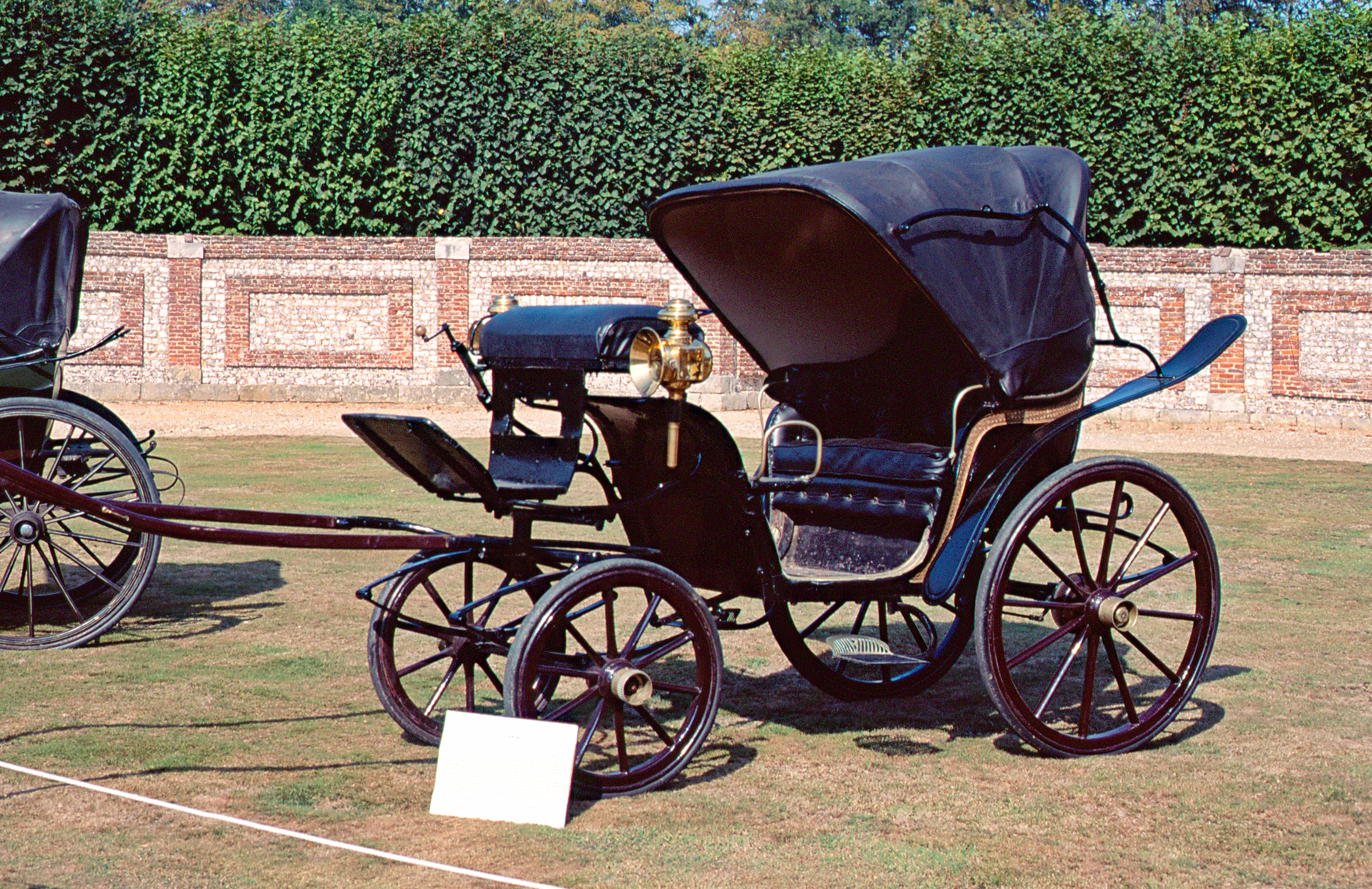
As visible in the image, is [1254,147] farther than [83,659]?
Yes

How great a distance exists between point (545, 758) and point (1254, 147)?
20.4 meters

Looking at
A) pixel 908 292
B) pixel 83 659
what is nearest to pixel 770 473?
pixel 908 292

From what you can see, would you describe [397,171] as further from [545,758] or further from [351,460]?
[545,758]

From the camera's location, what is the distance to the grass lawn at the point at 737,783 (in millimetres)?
4102

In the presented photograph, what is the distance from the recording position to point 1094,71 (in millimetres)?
22812

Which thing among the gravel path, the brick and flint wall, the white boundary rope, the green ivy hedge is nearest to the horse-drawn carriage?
the white boundary rope

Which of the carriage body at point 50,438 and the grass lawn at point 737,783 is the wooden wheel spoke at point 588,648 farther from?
the carriage body at point 50,438

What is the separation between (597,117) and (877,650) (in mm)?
19282

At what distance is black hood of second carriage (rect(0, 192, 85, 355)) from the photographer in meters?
7.23

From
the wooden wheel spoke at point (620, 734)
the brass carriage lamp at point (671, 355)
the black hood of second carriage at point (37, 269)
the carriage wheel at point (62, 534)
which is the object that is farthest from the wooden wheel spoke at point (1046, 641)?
the black hood of second carriage at point (37, 269)

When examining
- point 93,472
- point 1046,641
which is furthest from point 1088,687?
point 93,472

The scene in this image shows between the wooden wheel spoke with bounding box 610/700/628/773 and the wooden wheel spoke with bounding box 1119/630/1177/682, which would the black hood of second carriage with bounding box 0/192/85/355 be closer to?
the wooden wheel spoke with bounding box 610/700/628/773

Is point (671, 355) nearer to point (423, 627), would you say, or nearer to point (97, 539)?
point (423, 627)

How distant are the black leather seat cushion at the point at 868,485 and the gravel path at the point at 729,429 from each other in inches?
468
